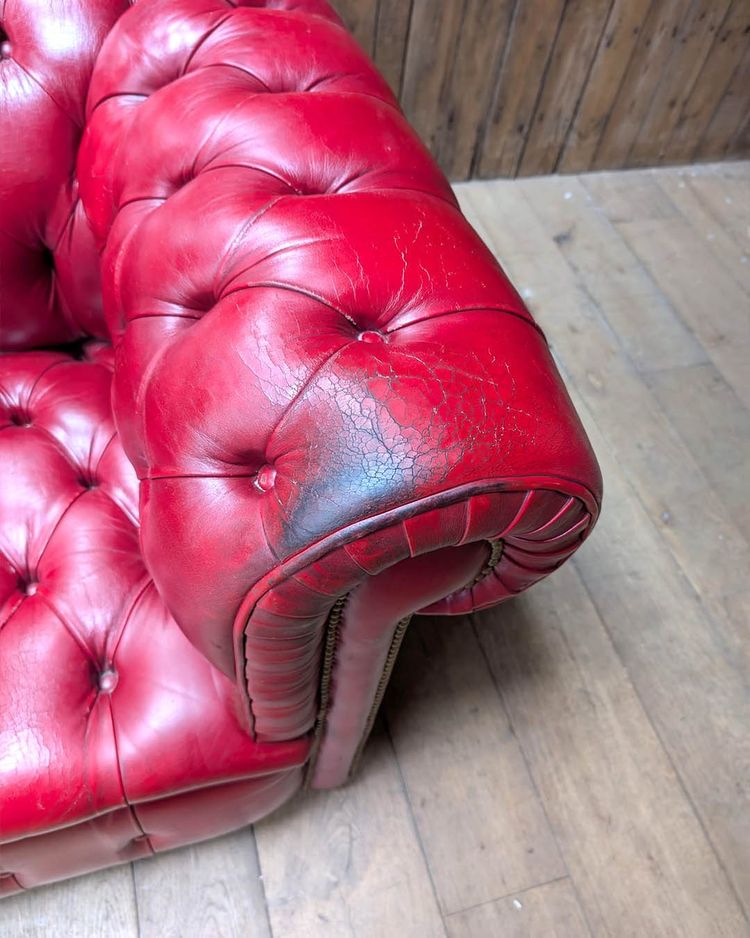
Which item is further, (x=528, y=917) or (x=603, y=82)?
(x=603, y=82)

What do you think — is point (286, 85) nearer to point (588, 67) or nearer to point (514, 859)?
point (514, 859)

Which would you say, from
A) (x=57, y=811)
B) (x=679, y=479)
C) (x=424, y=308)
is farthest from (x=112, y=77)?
(x=679, y=479)

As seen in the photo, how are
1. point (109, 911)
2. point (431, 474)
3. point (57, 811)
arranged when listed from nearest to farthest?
point (431, 474) < point (57, 811) < point (109, 911)

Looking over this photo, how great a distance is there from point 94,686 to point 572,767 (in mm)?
730

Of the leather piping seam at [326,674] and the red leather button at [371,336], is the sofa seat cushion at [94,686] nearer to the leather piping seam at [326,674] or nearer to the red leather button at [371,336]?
the leather piping seam at [326,674]

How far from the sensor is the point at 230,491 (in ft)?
1.93

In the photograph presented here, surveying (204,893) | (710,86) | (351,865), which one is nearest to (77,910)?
(204,893)

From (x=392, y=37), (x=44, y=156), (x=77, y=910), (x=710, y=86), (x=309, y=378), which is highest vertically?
(x=309, y=378)

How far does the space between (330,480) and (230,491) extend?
0.31 ft

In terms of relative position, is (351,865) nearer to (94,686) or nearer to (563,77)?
(94,686)

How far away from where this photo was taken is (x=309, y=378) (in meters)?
0.56

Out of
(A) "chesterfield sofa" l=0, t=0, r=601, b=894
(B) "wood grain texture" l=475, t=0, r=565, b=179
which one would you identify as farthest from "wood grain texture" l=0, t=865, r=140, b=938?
(B) "wood grain texture" l=475, t=0, r=565, b=179

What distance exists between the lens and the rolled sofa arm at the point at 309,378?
0.54 metres

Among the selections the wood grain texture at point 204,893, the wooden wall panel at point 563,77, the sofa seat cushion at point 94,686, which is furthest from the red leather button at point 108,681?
the wooden wall panel at point 563,77
